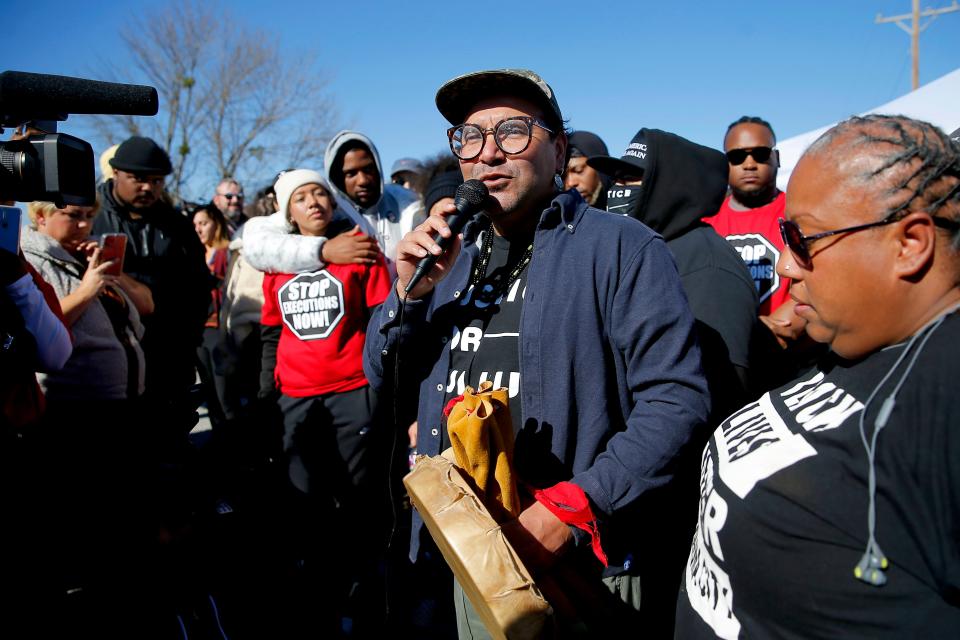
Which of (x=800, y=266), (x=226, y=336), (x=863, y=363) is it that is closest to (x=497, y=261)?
(x=800, y=266)

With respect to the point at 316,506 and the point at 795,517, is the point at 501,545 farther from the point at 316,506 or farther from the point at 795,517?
the point at 316,506

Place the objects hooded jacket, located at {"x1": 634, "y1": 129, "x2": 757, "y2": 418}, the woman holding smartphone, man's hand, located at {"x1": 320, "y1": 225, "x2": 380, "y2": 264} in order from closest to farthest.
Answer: hooded jacket, located at {"x1": 634, "y1": 129, "x2": 757, "y2": 418} → the woman holding smartphone → man's hand, located at {"x1": 320, "y1": 225, "x2": 380, "y2": 264}

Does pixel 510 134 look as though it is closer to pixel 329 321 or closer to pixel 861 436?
pixel 861 436

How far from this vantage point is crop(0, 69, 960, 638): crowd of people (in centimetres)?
112

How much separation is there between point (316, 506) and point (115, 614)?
1.24 meters

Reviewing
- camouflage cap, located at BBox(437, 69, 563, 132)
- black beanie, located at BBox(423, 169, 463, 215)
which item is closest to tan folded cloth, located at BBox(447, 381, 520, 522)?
camouflage cap, located at BBox(437, 69, 563, 132)

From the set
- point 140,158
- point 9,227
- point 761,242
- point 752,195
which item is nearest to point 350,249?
point 9,227

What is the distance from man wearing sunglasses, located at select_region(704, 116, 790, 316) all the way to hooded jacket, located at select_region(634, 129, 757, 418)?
0.89 m

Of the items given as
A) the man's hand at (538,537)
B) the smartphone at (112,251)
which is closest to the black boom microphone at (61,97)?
the man's hand at (538,537)

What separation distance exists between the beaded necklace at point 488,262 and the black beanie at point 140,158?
3259 mm

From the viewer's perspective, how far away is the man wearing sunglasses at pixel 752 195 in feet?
11.4

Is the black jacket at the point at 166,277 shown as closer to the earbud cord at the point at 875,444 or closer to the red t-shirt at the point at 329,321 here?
the red t-shirt at the point at 329,321

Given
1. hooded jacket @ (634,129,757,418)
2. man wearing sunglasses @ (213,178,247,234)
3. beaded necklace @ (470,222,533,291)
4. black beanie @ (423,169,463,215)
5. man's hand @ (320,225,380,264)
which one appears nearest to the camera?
beaded necklace @ (470,222,533,291)

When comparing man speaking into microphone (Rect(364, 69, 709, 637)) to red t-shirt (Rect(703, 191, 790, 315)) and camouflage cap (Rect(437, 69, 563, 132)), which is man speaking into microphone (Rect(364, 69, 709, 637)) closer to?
camouflage cap (Rect(437, 69, 563, 132))
